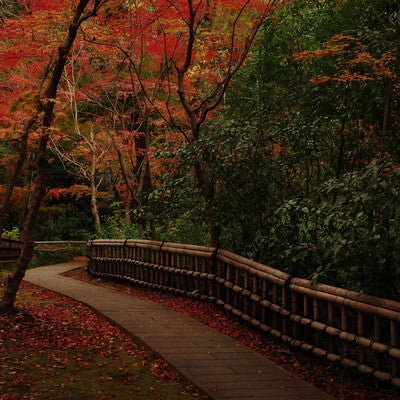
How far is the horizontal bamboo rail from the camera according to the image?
18.5 ft

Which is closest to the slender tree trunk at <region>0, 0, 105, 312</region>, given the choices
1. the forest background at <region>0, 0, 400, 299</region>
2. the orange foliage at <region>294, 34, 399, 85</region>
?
the forest background at <region>0, 0, 400, 299</region>

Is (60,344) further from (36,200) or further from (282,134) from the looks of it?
(282,134)

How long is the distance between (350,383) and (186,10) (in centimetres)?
945

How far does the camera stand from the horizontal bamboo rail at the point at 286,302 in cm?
564

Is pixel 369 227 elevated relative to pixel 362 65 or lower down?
lower down

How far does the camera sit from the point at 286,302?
7.33 metres

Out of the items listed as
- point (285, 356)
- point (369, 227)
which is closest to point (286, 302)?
point (285, 356)

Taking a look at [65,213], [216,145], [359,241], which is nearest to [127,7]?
[216,145]

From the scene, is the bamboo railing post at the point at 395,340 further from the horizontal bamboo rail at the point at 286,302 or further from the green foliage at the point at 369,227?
the green foliage at the point at 369,227

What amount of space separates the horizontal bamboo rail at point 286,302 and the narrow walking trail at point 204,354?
631 millimetres

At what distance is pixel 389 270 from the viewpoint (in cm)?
592

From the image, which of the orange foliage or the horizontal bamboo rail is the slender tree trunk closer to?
the horizontal bamboo rail

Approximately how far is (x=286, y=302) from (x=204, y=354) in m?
1.29

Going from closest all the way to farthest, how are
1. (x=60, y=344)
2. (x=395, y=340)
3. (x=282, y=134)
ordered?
(x=395, y=340) → (x=60, y=344) → (x=282, y=134)
